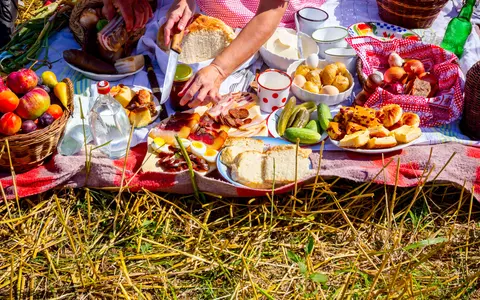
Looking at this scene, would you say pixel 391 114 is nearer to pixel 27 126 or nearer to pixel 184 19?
pixel 184 19

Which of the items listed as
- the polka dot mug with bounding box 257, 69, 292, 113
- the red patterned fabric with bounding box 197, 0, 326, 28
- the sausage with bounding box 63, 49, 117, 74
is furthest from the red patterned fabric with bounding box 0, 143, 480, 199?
the red patterned fabric with bounding box 197, 0, 326, 28

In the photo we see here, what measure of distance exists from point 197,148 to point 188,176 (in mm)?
156

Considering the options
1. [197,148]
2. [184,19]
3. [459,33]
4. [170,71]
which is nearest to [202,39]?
[184,19]

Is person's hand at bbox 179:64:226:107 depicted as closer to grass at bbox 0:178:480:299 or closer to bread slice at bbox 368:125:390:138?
grass at bbox 0:178:480:299

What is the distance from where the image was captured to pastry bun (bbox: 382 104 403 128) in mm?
2414

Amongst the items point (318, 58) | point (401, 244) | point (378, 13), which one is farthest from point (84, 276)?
point (378, 13)

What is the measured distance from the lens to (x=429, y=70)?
2842 mm

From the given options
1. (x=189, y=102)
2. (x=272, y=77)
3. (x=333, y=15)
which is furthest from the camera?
(x=333, y=15)

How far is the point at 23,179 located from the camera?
7.30 feet

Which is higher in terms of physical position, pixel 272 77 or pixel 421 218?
pixel 272 77

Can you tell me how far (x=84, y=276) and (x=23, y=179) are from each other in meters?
0.60

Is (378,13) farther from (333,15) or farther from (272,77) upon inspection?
(272,77)

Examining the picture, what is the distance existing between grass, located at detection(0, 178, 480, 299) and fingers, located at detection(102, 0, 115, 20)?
3.79 feet

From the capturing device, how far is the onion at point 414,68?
275 centimetres
